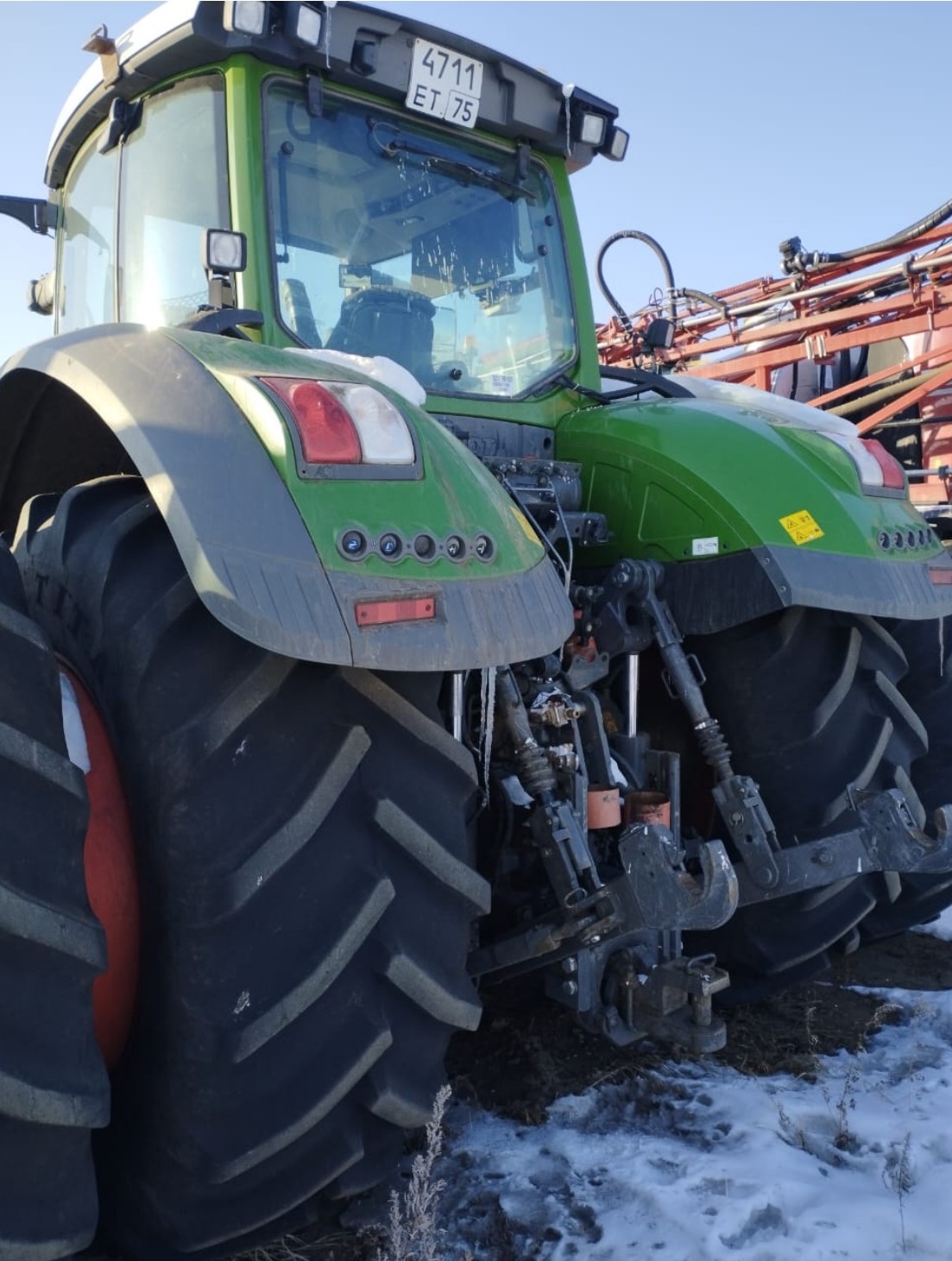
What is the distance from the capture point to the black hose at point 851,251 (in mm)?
7398

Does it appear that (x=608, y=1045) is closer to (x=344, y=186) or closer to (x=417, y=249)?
(x=417, y=249)

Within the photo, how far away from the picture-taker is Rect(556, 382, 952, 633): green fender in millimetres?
2234

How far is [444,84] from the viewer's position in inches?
103

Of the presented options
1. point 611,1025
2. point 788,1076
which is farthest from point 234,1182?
point 788,1076

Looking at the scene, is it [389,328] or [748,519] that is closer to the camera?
[748,519]

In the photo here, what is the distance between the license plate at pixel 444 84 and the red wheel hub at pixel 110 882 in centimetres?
175

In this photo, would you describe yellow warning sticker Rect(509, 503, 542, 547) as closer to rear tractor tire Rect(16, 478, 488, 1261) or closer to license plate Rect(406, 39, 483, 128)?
rear tractor tire Rect(16, 478, 488, 1261)

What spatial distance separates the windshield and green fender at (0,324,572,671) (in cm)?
66

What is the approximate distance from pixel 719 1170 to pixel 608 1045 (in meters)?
0.56

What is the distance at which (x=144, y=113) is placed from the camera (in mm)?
2617

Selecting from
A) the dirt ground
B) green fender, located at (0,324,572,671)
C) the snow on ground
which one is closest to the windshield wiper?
green fender, located at (0,324,572,671)

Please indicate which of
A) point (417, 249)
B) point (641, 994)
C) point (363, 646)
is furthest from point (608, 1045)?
point (417, 249)

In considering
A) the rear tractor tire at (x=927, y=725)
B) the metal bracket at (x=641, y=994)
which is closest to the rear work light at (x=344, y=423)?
the metal bracket at (x=641, y=994)

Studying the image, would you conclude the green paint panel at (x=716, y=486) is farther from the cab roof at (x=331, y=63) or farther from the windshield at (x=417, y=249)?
the cab roof at (x=331, y=63)
